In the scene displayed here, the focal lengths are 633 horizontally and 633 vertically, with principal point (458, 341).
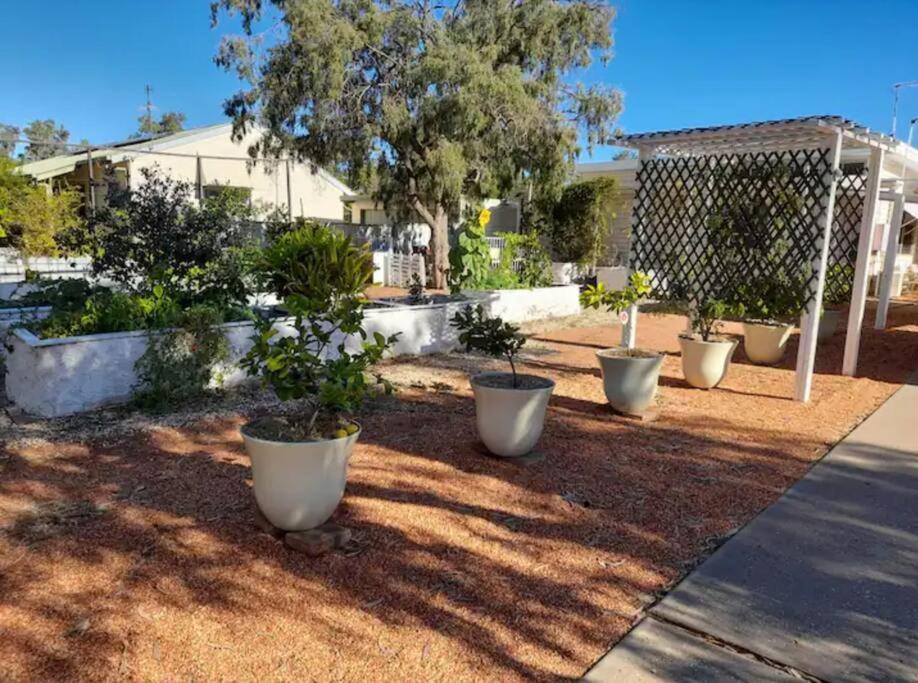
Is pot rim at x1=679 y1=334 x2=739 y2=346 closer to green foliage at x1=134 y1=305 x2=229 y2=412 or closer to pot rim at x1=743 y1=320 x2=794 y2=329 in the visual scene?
pot rim at x1=743 y1=320 x2=794 y2=329

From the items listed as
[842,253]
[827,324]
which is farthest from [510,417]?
[842,253]

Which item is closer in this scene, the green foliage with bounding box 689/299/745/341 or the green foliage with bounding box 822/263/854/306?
the green foliage with bounding box 689/299/745/341

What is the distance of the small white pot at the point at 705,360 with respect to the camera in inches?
246

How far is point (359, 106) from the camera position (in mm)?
13992

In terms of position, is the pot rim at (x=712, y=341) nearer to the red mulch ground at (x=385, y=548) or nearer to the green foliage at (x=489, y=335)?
the red mulch ground at (x=385, y=548)

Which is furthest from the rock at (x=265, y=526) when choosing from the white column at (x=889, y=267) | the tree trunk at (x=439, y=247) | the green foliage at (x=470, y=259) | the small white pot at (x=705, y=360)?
the tree trunk at (x=439, y=247)

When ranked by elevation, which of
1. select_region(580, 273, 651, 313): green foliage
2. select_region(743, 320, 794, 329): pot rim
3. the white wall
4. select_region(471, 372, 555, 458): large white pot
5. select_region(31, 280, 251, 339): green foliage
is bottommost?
select_region(471, 372, 555, 458): large white pot

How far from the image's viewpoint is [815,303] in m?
5.98

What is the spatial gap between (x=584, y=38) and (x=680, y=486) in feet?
48.8

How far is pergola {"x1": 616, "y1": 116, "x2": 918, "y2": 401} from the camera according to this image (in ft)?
19.2

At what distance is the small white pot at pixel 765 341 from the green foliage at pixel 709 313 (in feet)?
3.35

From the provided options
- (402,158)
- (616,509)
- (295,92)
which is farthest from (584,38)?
(616,509)

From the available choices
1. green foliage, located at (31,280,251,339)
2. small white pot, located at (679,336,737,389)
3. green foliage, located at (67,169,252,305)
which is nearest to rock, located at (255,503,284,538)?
green foliage, located at (31,280,251,339)

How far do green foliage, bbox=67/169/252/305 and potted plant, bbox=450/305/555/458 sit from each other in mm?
3012
